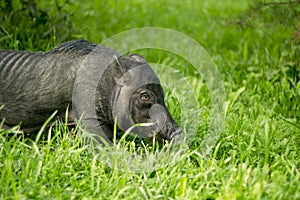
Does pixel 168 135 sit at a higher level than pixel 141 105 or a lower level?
lower

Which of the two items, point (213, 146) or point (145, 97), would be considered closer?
point (145, 97)

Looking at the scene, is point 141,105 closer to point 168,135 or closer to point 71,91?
point 168,135

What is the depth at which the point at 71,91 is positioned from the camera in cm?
382

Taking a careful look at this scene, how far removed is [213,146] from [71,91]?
3.54 ft

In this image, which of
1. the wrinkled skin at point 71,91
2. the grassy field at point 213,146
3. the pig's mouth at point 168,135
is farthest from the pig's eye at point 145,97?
the grassy field at point 213,146

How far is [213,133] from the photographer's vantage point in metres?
4.14

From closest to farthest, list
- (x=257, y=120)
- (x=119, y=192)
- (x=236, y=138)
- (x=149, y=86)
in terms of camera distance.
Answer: (x=119, y=192) < (x=149, y=86) < (x=236, y=138) < (x=257, y=120)

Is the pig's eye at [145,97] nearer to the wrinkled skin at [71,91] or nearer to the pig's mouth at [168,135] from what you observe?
the wrinkled skin at [71,91]

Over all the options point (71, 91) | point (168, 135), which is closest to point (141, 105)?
point (168, 135)

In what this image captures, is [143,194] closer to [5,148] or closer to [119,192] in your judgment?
[119,192]

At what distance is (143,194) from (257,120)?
1.72 metres

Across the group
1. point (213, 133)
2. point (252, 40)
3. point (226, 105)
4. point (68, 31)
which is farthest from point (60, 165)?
point (252, 40)

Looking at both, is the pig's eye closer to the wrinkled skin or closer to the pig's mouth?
the wrinkled skin

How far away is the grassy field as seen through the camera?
318cm
